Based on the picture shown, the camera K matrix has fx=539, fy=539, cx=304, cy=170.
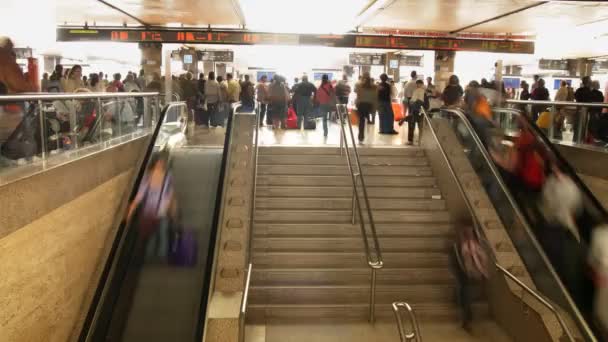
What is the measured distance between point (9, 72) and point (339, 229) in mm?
4244

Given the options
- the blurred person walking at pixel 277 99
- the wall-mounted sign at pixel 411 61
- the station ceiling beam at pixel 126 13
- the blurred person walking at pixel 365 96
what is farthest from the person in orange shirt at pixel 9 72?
the wall-mounted sign at pixel 411 61

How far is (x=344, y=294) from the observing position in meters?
6.33

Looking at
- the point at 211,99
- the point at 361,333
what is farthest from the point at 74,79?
the point at 361,333

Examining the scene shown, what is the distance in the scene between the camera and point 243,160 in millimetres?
7152

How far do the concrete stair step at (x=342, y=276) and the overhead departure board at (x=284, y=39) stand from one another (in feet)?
30.3

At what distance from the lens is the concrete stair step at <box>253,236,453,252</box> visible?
22.7 ft

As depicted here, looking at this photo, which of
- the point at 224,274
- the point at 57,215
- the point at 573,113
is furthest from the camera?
the point at 573,113

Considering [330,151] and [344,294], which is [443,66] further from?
[344,294]

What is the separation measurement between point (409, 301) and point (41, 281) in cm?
397

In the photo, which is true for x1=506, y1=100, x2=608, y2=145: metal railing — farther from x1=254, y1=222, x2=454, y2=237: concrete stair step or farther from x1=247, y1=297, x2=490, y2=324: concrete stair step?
x1=247, y1=297, x2=490, y2=324: concrete stair step

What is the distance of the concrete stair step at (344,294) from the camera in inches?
247

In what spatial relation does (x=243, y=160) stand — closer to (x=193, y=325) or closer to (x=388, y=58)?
(x=193, y=325)

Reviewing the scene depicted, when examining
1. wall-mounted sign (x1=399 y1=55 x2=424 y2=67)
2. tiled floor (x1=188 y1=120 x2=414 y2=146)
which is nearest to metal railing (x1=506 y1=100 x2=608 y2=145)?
tiled floor (x1=188 y1=120 x2=414 y2=146)

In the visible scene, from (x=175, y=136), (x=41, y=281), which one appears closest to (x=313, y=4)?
Result: (x=175, y=136)
